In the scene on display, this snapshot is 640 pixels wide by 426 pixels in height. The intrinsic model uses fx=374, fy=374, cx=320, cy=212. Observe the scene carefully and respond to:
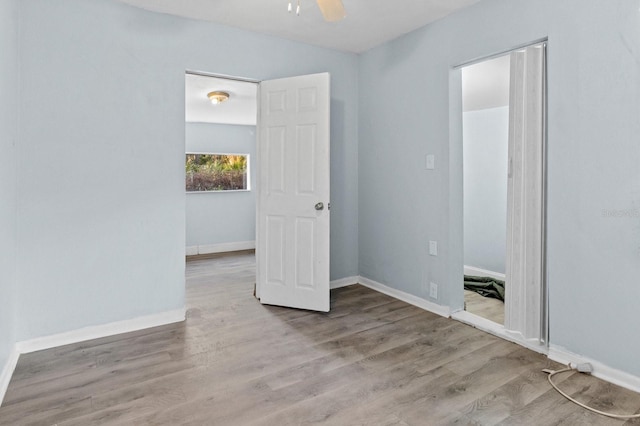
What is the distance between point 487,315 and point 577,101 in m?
1.83

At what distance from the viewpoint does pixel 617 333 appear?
2.09 meters

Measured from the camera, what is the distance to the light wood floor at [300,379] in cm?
183

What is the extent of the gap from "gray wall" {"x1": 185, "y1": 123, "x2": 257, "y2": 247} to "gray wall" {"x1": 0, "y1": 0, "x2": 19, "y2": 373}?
3.81 m

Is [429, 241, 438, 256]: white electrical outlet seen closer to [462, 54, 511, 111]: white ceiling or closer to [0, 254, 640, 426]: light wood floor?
[0, 254, 640, 426]: light wood floor

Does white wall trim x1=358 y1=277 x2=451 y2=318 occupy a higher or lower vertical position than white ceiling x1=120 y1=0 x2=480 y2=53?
lower

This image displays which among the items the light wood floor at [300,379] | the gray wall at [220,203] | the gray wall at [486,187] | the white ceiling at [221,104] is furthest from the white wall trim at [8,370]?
the gray wall at [486,187]

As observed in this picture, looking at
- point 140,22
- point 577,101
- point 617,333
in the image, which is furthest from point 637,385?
point 140,22

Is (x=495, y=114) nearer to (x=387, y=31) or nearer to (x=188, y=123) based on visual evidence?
(x=387, y=31)

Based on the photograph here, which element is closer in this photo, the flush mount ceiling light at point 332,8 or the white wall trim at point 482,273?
the flush mount ceiling light at point 332,8

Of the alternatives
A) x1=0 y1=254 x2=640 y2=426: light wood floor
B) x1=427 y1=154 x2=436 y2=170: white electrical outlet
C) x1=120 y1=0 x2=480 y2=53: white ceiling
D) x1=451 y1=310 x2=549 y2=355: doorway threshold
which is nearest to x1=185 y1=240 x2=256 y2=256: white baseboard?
x1=0 y1=254 x2=640 y2=426: light wood floor

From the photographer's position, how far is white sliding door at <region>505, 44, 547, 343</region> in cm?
257

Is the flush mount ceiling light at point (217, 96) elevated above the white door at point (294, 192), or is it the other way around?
the flush mount ceiling light at point (217, 96)

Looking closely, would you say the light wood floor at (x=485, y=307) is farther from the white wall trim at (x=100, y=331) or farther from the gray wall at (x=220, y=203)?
the gray wall at (x=220, y=203)

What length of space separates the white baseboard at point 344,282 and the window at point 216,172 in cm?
343
